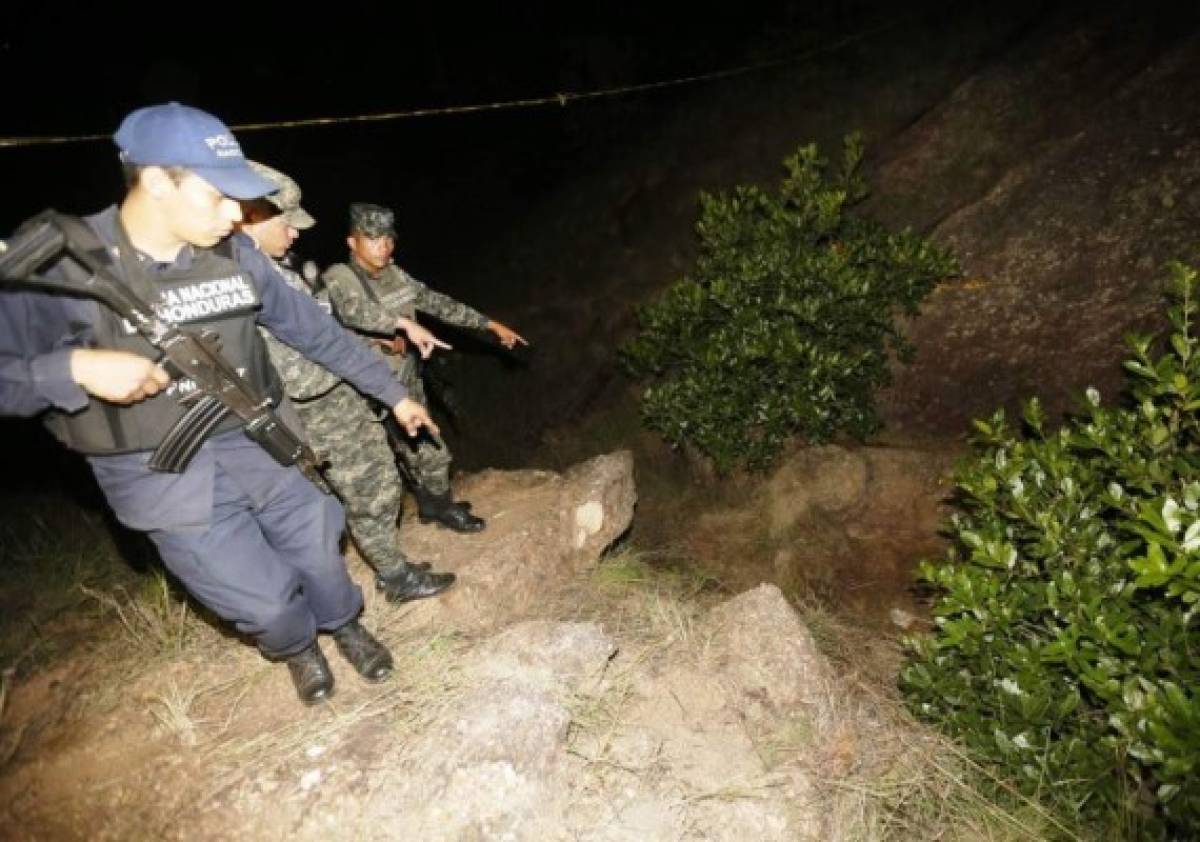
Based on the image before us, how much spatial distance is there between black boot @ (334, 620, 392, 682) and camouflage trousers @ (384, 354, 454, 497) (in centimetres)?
103

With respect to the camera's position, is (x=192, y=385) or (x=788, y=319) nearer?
(x=192, y=385)

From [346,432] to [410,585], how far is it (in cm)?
75

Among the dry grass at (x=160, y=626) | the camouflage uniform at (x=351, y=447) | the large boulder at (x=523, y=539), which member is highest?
the camouflage uniform at (x=351, y=447)

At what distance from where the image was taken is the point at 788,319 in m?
4.38

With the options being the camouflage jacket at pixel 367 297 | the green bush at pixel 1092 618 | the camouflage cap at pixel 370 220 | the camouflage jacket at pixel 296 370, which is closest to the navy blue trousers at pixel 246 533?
the camouflage jacket at pixel 296 370

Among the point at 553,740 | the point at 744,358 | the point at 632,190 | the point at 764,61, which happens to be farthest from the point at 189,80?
the point at 553,740

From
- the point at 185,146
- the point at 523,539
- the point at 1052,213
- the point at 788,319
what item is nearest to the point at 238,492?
the point at 185,146

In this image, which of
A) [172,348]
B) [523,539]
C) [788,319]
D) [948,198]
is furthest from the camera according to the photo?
[948,198]

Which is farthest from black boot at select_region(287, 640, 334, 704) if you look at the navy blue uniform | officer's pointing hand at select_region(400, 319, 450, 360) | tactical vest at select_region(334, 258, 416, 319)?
tactical vest at select_region(334, 258, 416, 319)

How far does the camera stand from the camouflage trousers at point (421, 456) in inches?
139

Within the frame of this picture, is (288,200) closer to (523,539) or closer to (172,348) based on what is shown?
(172,348)

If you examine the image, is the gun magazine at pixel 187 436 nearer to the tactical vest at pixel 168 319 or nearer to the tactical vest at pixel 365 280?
the tactical vest at pixel 168 319

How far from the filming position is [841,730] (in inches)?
99.1

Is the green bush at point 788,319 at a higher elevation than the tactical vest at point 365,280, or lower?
lower
